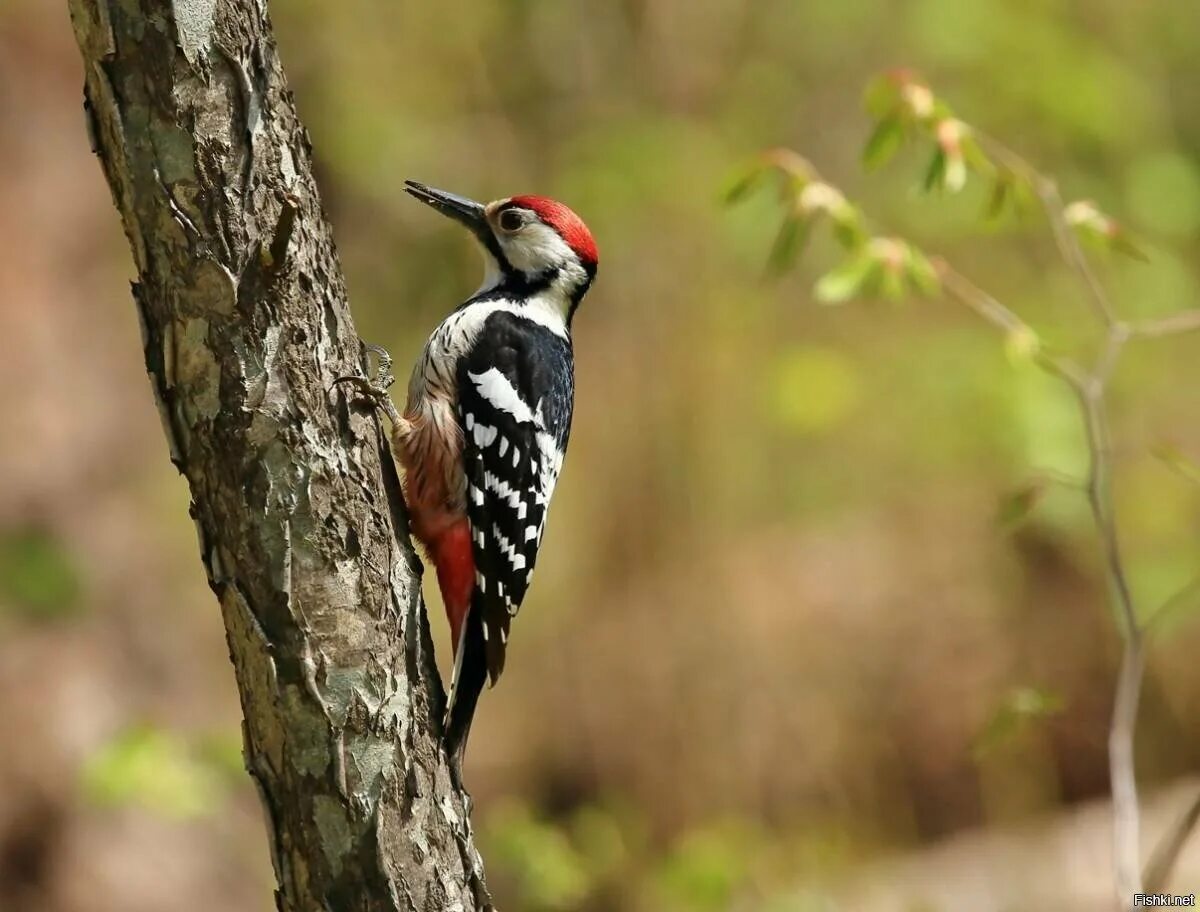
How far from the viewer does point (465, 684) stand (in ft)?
8.71

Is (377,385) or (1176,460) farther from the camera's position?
(1176,460)

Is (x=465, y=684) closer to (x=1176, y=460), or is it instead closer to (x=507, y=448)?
(x=507, y=448)

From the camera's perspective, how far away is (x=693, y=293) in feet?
18.0

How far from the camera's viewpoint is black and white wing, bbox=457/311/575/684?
2.96 meters

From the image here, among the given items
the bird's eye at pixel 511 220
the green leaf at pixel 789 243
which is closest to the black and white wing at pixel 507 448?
the bird's eye at pixel 511 220

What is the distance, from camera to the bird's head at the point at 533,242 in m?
3.46

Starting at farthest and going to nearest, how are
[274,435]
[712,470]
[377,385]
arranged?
[712,470] → [377,385] → [274,435]

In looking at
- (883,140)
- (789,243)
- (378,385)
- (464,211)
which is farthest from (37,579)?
(883,140)

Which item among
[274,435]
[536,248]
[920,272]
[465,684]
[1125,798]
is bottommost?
[1125,798]

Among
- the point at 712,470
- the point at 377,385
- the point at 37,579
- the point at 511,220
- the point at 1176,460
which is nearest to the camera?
the point at 377,385

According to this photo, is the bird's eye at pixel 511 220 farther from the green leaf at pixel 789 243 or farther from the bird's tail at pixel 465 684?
the bird's tail at pixel 465 684

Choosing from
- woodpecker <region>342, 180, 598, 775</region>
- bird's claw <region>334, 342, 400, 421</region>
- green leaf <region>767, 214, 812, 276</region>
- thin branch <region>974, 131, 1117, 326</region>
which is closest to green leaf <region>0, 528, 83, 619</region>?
woodpecker <region>342, 180, 598, 775</region>

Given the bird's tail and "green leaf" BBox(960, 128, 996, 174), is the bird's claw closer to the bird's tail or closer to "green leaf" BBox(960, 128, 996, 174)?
the bird's tail

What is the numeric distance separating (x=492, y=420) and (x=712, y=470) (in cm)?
246
